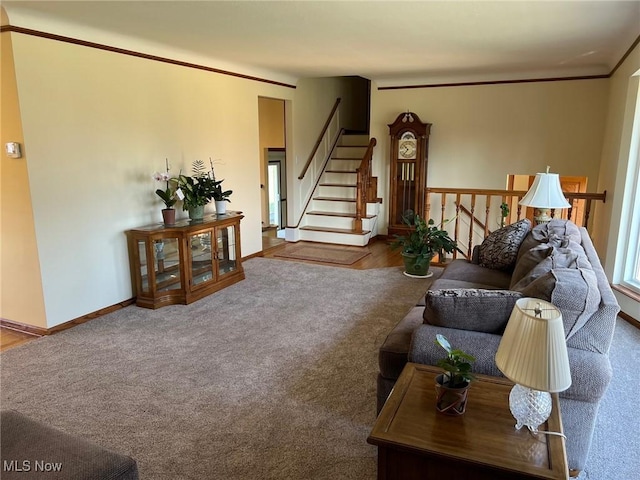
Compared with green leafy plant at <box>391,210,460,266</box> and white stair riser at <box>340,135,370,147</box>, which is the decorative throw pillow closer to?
green leafy plant at <box>391,210,460,266</box>

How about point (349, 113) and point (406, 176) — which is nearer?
point (406, 176)

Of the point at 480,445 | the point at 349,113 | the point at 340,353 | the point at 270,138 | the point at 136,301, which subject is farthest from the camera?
the point at 349,113

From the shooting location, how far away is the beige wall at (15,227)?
3332 mm

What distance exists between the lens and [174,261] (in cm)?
432

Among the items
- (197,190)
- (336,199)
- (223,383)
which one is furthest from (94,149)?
(336,199)

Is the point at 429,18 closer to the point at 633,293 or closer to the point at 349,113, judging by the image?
the point at 633,293

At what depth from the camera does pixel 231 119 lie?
18.1ft

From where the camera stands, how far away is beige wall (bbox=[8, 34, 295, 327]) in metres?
3.48

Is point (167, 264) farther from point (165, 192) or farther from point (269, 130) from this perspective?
point (269, 130)

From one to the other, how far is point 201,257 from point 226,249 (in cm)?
42

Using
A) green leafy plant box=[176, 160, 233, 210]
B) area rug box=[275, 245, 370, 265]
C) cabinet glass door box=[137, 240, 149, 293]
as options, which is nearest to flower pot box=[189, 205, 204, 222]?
green leafy plant box=[176, 160, 233, 210]

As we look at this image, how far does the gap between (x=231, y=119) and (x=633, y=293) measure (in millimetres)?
4559

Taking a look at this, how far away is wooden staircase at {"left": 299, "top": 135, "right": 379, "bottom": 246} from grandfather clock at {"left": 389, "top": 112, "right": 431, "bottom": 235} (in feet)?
1.29

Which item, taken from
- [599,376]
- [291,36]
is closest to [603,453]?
[599,376]
